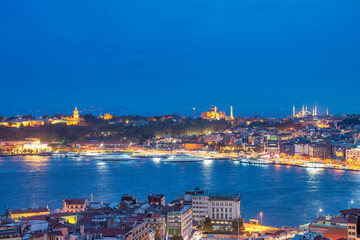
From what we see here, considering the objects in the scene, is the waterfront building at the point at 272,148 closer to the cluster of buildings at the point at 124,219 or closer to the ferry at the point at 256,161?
Result: the ferry at the point at 256,161

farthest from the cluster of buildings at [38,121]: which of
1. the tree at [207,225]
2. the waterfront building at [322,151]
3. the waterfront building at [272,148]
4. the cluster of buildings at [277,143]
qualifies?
the tree at [207,225]

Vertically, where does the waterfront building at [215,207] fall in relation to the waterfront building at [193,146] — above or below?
below

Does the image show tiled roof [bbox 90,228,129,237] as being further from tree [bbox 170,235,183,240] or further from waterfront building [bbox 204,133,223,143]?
waterfront building [bbox 204,133,223,143]

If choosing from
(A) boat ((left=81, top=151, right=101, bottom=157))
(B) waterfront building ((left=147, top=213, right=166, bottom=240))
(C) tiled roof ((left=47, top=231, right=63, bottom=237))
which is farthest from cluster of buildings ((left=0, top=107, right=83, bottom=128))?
(C) tiled roof ((left=47, top=231, right=63, bottom=237))

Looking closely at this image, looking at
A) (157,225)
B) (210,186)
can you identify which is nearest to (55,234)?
(157,225)

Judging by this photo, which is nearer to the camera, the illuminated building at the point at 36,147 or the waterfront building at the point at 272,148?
the waterfront building at the point at 272,148

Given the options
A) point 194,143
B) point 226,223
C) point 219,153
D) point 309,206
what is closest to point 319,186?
point 309,206

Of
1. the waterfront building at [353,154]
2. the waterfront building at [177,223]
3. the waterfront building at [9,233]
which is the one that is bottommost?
A: the waterfront building at [177,223]

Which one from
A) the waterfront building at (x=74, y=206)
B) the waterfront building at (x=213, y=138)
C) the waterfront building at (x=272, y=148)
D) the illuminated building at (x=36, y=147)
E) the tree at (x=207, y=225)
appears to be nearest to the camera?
the tree at (x=207, y=225)
